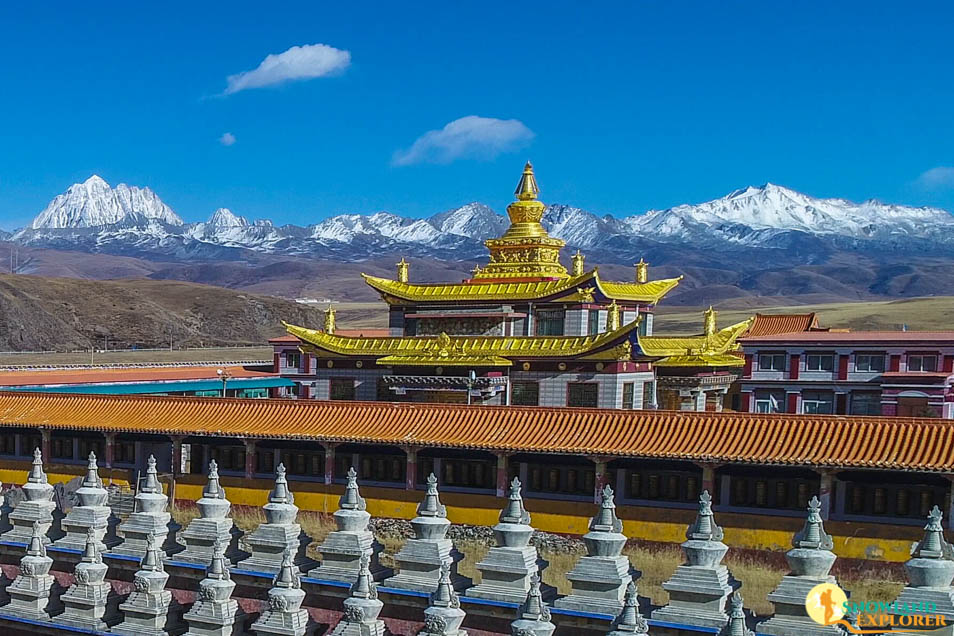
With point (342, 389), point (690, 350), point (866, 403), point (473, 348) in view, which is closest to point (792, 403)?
point (866, 403)

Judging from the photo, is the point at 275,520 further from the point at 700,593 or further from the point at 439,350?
the point at 439,350

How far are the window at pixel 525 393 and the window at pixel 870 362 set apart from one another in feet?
65.4

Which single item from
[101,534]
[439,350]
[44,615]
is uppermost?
[439,350]

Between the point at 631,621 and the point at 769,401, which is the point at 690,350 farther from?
the point at 631,621

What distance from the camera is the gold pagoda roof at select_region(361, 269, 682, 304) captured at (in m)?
36.0

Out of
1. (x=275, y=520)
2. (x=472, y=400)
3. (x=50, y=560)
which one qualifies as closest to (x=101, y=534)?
(x=50, y=560)

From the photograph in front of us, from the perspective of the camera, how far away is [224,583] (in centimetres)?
1352

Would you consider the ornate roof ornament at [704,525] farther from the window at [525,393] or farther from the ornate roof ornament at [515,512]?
the window at [525,393]

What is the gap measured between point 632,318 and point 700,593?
2816 centimetres

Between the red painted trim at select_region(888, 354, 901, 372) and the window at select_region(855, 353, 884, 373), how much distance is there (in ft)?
1.35

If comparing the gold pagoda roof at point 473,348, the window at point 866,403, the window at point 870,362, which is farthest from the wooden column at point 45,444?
the window at point 870,362

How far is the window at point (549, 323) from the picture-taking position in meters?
36.8

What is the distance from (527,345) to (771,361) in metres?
19.1

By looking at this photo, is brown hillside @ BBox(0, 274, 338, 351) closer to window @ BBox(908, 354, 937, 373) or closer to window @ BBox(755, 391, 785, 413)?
window @ BBox(755, 391, 785, 413)
